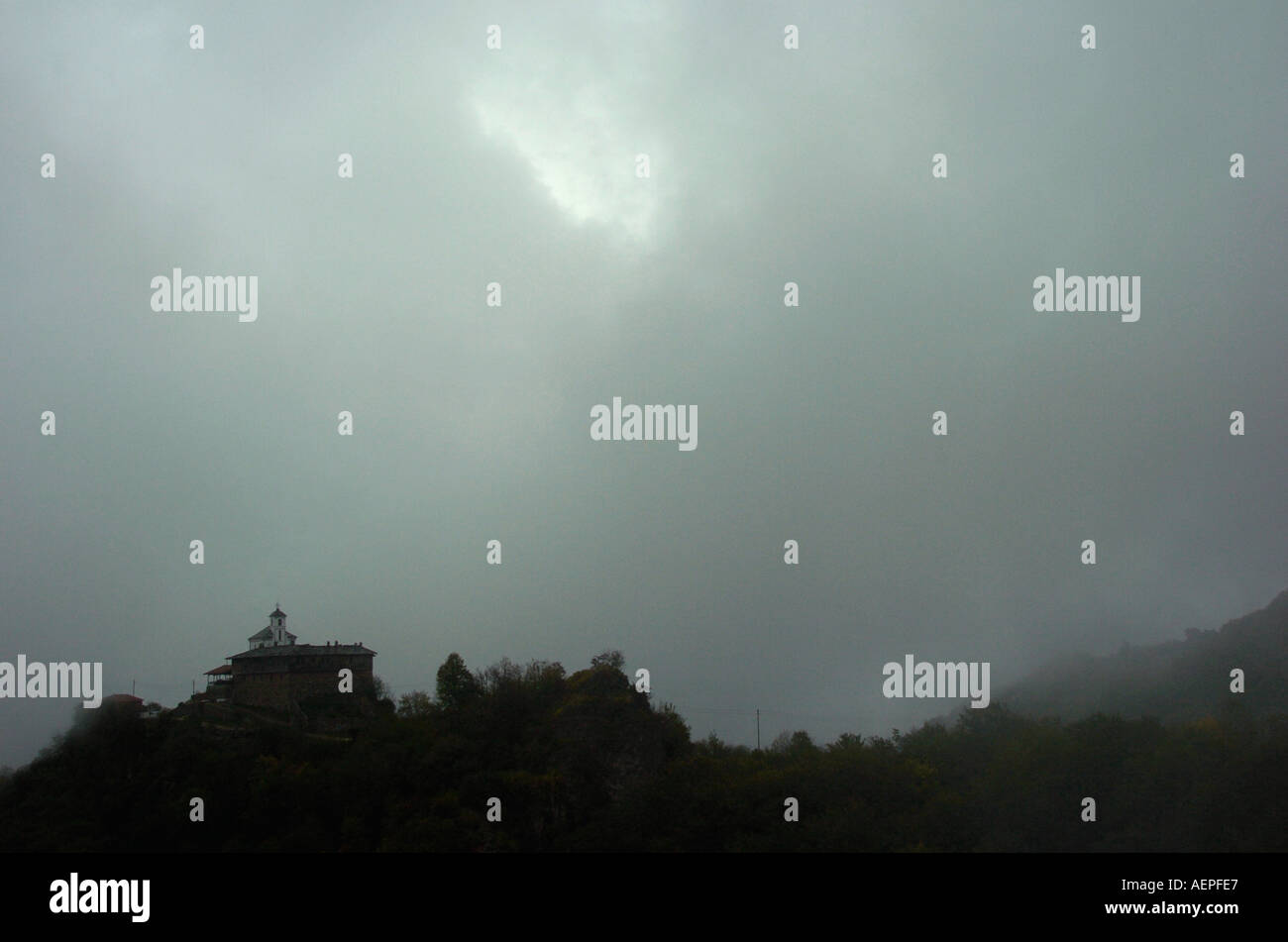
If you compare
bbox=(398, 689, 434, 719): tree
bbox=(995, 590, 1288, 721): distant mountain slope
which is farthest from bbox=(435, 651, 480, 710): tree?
bbox=(995, 590, 1288, 721): distant mountain slope

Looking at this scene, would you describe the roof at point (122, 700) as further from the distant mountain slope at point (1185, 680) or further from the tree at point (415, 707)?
the distant mountain slope at point (1185, 680)

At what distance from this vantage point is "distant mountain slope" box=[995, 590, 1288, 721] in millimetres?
46531

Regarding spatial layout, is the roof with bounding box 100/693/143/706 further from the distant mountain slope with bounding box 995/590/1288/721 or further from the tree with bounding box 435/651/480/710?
the distant mountain slope with bounding box 995/590/1288/721

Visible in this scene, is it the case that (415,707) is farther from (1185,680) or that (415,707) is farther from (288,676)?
(1185,680)

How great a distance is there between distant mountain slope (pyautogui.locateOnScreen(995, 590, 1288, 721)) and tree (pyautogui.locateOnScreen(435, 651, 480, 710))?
1370 inches

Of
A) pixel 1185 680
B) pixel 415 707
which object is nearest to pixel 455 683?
pixel 415 707

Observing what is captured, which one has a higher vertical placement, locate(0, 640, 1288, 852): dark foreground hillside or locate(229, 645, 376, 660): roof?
locate(229, 645, 376, 660): roof

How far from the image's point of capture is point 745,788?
4141 centimetres

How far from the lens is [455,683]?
6109cm

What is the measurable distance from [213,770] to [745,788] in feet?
94.9
